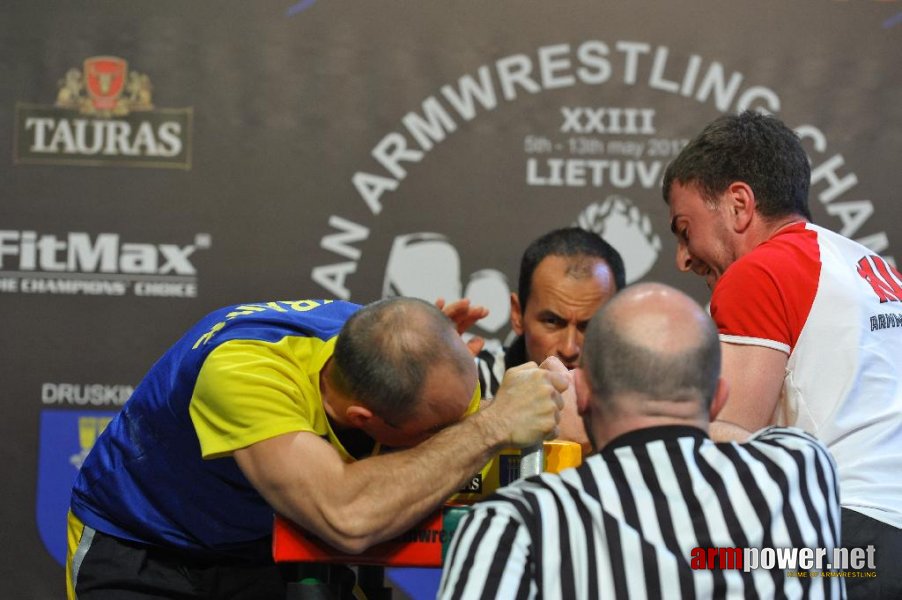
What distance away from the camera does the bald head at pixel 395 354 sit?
5.58 feet

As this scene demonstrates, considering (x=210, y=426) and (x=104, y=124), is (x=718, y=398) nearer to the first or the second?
(x=210, y=426)

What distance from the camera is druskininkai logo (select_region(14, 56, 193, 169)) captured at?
10.5 feet

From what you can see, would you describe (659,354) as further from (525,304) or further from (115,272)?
(115,272)

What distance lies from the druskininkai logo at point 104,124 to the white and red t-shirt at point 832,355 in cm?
196

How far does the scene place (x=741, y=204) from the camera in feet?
6.84

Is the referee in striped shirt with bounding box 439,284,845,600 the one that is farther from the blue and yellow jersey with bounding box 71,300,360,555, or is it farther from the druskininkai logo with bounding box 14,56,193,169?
the druskininkai logo with bounding box 14,56,193,169

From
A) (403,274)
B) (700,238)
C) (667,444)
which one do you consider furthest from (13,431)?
(667,444)

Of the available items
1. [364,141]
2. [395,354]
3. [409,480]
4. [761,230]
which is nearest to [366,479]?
[409,480]

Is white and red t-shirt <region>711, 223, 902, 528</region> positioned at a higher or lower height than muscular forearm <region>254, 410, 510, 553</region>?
higher

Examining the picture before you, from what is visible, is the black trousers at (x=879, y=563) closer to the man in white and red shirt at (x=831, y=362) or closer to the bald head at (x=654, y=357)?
the man in white and red shirt at (x=831, y=362)

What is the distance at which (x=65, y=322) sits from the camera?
10.5 ft

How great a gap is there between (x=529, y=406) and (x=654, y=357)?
1.30ft

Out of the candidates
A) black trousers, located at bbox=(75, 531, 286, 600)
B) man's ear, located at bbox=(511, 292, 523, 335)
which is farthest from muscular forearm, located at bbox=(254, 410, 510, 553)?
man's ear, located at bbox=(511, 292, 523, 335)

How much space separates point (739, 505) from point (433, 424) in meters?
0.60
